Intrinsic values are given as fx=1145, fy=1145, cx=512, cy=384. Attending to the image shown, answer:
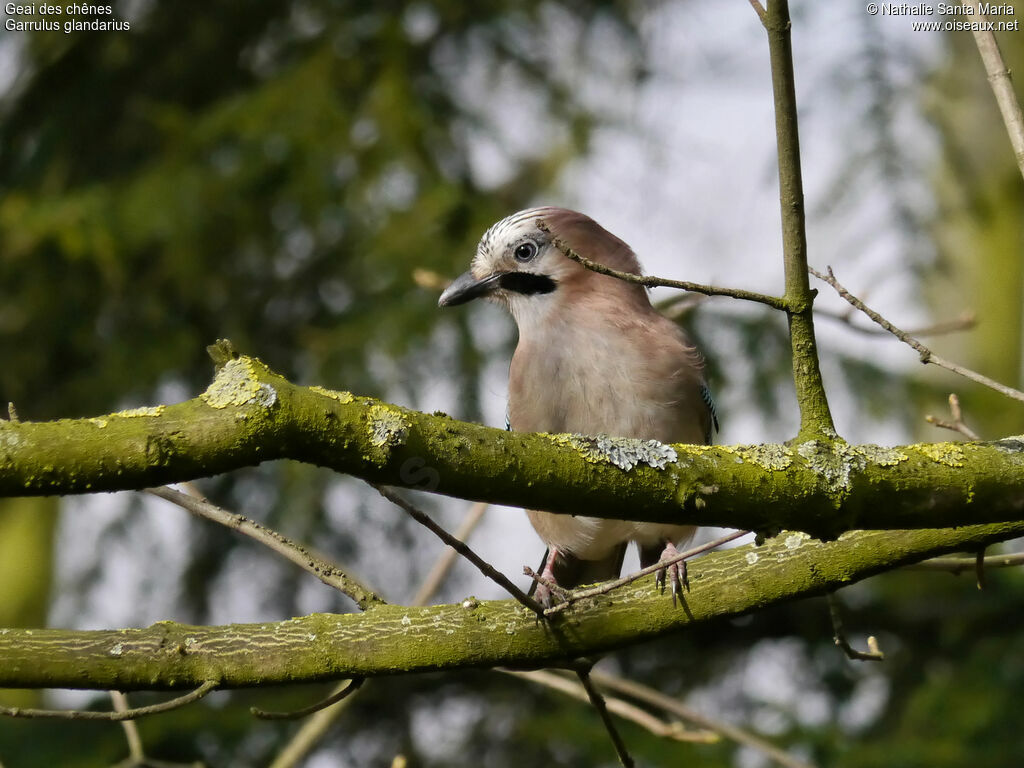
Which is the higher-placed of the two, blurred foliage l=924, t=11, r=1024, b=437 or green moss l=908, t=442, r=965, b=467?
blurred foliage l=924, t=11, r=1024, b=437

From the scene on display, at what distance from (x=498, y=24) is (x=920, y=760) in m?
4.06

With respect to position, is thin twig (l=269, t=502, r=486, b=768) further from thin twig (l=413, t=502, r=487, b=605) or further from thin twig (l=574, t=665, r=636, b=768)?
thin twig (l=574, t=665, r=636, b=768)

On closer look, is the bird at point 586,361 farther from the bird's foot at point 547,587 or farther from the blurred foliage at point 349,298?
the blurred foliage at point 349,298

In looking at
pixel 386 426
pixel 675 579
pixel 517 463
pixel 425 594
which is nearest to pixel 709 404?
pixel 425 594

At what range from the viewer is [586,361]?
3.55 meters

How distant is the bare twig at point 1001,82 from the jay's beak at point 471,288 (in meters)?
1.93

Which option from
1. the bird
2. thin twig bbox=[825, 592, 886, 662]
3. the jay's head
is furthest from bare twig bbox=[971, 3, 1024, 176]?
the jay's head

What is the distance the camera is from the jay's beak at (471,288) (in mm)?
3963

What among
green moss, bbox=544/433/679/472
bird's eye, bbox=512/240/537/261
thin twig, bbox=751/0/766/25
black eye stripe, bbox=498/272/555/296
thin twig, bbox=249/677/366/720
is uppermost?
bird's eye, bbox=512/240/537/261

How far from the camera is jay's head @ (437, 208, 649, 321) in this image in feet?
12.5

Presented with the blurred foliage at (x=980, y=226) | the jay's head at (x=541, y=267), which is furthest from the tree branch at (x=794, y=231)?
the blurred foliage at (x=980, y=226)

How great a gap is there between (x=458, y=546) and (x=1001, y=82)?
147 cm

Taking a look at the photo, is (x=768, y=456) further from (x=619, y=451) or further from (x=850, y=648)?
(x=850, y=648)

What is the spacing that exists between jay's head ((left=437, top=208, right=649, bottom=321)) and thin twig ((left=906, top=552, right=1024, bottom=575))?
139 centimetres
